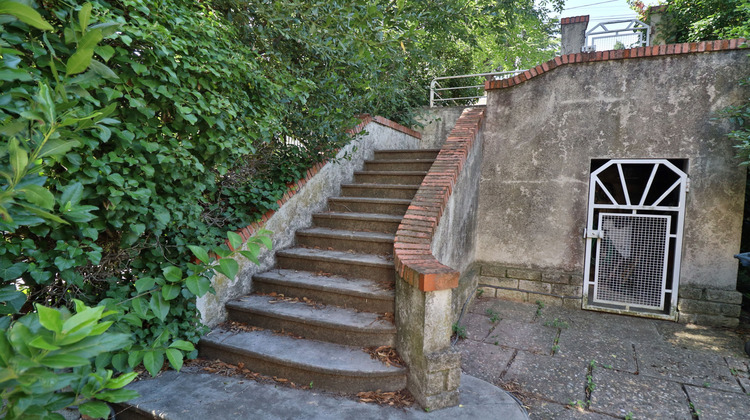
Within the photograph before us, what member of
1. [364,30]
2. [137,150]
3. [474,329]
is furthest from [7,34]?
[474,329]

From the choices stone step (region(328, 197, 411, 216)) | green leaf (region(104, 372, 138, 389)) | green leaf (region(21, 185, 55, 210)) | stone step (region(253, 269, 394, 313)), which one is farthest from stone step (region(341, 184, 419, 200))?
green leaf (region(21, 185, 55, 210))

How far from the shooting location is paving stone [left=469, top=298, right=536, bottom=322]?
459 centimetres

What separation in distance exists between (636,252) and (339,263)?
3.84 m

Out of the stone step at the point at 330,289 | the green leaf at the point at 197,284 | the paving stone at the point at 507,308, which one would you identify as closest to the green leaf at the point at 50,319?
the green leaf at the point at 197,284

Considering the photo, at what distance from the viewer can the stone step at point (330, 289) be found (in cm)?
322

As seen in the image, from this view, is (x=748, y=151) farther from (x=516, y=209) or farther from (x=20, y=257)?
(x=20, y=257)

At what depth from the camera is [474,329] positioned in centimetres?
417

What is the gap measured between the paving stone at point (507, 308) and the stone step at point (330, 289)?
195cm

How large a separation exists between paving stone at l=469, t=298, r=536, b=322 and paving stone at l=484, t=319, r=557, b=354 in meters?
0.18

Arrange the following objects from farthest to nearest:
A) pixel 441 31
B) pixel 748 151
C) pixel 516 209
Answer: pixel 441 31
pixel 516 209
pixel 748 151

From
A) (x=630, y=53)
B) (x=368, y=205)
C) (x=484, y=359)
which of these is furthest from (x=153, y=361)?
(x=630, y=53)

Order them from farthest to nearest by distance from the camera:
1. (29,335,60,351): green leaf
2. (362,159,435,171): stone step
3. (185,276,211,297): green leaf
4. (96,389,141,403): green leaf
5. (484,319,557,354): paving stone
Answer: (362,159,435,171): stone step
(484,319,557,354): paving stone
(185,276,211,297): green leaf
(96,389,141,403): green leaf
(29,335,60,351): green leaf

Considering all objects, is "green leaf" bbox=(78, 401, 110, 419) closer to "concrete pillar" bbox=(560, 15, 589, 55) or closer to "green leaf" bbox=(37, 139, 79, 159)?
"green leaf" bbox=(37, 139, 79, 159)

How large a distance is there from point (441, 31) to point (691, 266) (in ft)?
20.3
